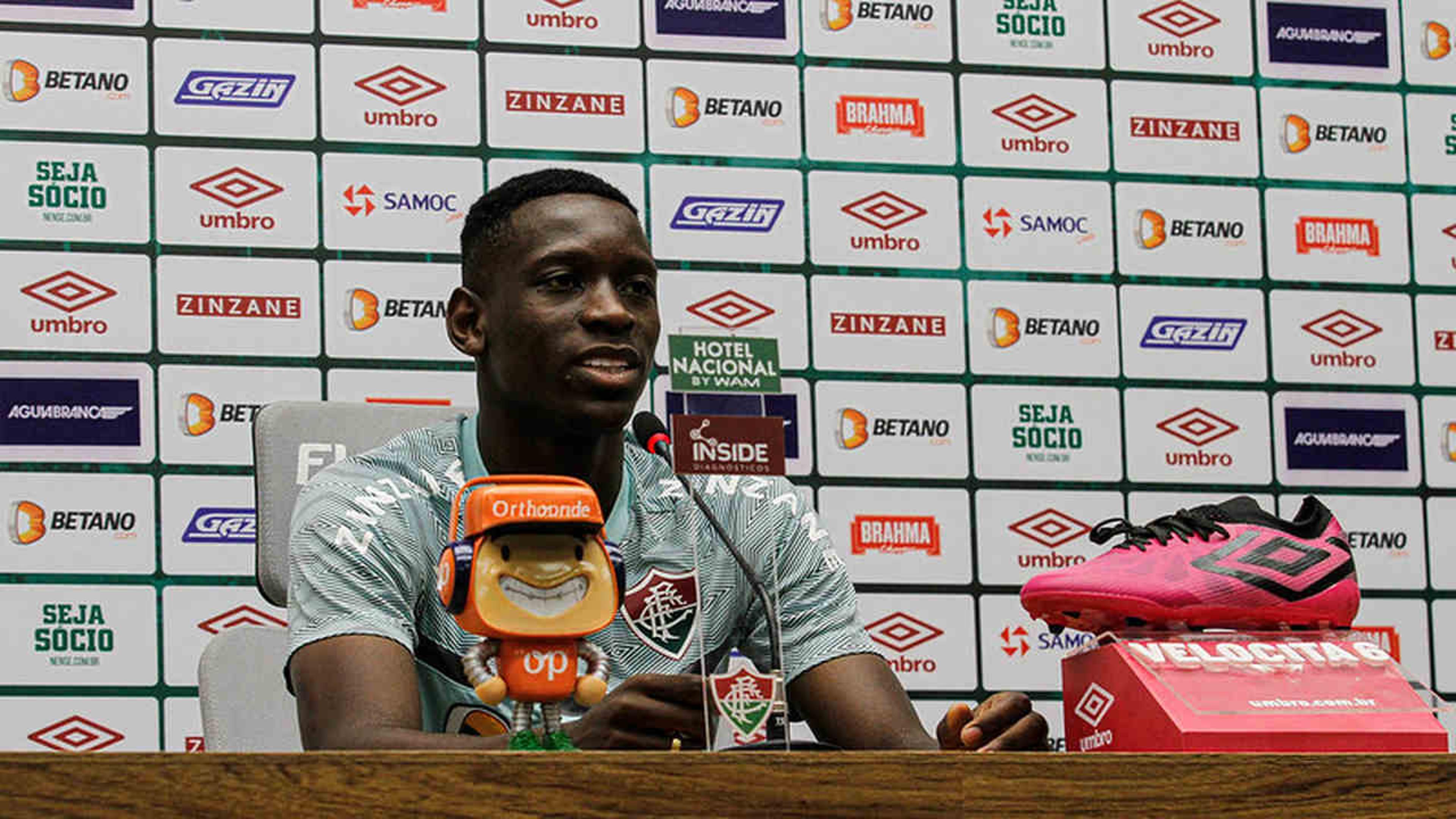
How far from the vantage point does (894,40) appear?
3957mm

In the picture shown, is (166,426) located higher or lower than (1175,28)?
lower

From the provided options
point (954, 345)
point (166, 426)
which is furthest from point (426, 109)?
point (954, 345)

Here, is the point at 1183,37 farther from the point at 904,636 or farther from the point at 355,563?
the point at 355,563

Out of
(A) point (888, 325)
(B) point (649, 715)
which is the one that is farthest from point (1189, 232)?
(B) point (649, 715)

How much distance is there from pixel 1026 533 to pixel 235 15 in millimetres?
1750

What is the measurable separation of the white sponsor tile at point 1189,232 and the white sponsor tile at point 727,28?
73 centimetres

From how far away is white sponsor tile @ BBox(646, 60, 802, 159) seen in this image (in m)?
3.82

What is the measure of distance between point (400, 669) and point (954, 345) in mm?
2361

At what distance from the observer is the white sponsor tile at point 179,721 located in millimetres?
3463

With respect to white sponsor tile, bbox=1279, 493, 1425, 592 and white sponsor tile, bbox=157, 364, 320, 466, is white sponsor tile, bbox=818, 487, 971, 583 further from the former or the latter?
white sponsor tile, bbox=157, 364, 320, 466

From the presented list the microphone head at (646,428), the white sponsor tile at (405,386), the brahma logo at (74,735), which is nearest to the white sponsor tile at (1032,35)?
the white sponsor tile at (405,386)

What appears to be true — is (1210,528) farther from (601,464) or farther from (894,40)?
(894,40)

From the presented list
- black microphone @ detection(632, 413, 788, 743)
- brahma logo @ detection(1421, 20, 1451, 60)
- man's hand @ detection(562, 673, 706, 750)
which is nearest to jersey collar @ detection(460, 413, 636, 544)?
black microphone @ detection(632, 413, 788, 743)

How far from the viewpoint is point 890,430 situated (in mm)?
3809
